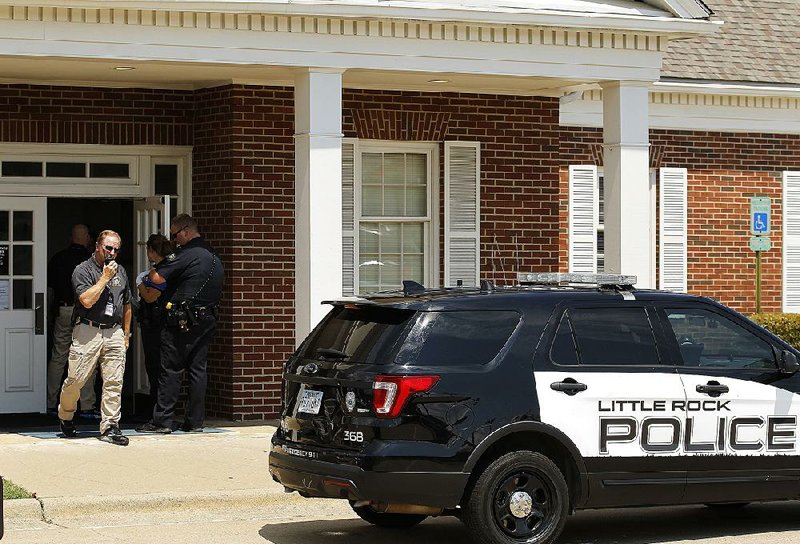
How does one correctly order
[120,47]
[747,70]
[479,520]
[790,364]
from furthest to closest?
[747,70]
[120,47]
[790,364]
[479,520]

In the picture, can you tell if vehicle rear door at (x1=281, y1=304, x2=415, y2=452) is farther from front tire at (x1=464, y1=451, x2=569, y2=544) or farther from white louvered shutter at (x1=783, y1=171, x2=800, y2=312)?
white louvered shutter at (x1=783, y1=171, x2=800, y2=312)

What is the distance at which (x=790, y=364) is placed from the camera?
31.2ft

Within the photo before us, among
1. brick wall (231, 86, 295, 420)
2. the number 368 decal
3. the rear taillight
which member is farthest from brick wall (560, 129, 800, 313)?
the number 368 decal

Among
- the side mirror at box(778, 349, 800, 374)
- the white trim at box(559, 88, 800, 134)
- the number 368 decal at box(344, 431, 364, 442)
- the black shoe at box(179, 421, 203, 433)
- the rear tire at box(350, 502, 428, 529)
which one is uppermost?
the white trim at box(559, 88, 800, 134)

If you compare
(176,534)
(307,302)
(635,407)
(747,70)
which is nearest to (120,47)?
(307,302)

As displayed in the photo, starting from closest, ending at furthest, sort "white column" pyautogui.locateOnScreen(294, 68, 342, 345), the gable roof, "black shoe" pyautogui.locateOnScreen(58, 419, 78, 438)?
"white column" pyautogui.locateOnScreen(294, 68, 342, 345) → "black shoe" pyautogui.locateOnScreen(58, 419, 78, 438) → the gable roof

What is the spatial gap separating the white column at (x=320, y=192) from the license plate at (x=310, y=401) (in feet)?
12.9

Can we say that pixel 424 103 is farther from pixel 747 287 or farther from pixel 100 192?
pixel 747 287

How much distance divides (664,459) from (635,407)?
1.23 feet

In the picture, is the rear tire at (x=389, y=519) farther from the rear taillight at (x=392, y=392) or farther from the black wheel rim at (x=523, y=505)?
the rear taillight at (x=392, y=392)

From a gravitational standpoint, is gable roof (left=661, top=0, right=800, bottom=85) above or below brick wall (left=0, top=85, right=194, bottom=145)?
above

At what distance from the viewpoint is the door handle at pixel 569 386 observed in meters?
8.94

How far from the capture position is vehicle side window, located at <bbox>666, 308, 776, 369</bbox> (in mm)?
9477

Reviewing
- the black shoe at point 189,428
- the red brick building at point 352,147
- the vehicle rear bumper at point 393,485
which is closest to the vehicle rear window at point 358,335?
the vehicle rear bumper at point 393,485
